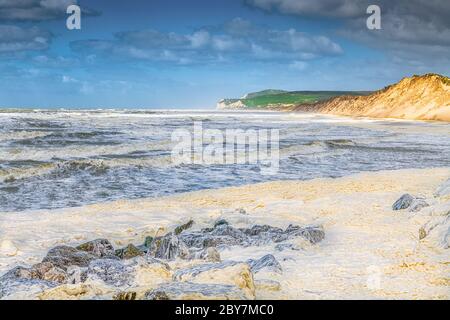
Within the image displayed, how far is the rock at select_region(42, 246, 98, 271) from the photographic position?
713 centimetres

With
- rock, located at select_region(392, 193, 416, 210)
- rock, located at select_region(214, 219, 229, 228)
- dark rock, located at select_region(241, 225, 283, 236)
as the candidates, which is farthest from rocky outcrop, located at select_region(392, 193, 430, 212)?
rock, located at select_region(214, 219, 229, 228)

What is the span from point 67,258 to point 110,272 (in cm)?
159

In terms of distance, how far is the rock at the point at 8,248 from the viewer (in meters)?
8.00

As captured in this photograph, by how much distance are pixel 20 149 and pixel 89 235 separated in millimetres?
18283

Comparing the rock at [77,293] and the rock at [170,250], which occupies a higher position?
the rock at [77,293]

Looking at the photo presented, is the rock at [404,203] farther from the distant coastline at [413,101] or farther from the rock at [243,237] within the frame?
the distant coastline at [413,101]

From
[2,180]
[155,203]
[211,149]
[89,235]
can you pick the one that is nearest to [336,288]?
[89,235]

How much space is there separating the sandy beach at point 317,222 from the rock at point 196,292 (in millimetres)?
604

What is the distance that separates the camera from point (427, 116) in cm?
6550

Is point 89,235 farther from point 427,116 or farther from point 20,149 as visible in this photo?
point 427,116

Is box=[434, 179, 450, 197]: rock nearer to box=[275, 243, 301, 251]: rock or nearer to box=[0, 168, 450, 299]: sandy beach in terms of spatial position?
box=[0, 168, 450, 299]: sandy beach

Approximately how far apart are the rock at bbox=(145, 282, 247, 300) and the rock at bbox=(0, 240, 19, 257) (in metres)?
4.41

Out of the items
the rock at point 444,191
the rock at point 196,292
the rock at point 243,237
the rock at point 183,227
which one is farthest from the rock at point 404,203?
the rock at point 196,292
